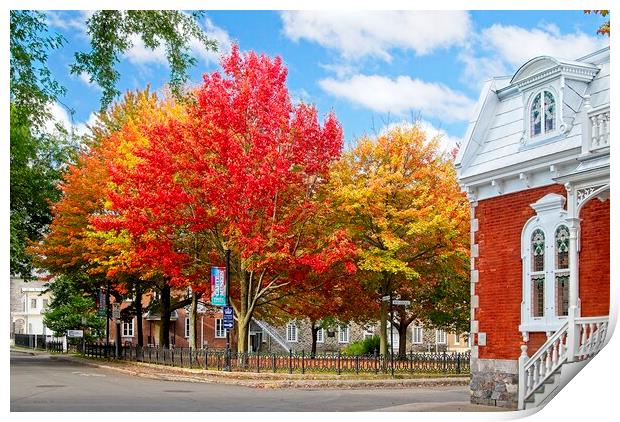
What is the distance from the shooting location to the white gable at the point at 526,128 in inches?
675

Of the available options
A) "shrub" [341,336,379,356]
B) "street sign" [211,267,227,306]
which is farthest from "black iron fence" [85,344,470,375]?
"shrub" [341,336,379,356]

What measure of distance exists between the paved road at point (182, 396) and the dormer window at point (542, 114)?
5613 millimetres

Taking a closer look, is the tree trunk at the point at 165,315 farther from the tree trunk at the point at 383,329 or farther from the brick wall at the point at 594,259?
the brick wall at the point at 594,259

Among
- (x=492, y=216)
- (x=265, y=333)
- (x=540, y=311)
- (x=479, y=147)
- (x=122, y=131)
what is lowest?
(x=265, y=333)

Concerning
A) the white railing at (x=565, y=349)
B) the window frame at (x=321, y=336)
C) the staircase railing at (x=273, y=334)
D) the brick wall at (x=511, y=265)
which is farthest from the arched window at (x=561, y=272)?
the window frame at (x=321, y=336)

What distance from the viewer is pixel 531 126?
18.2m

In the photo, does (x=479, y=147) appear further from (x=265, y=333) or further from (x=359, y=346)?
(x=265, y=333)

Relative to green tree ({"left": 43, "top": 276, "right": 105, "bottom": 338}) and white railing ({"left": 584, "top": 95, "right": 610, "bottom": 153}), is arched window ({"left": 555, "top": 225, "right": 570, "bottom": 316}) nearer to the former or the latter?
white railing ({"left": 584, "top": 95, "right": 610, "bottom": 153})

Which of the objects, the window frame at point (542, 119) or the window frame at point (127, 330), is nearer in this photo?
the window frame at point (542, 119)

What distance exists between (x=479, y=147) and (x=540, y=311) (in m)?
3.81

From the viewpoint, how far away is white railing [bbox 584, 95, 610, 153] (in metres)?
15.9

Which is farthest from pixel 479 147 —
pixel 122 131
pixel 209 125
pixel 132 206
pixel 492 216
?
pixel 122 131

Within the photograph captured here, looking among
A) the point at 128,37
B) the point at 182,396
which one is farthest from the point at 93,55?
the point at 182,396

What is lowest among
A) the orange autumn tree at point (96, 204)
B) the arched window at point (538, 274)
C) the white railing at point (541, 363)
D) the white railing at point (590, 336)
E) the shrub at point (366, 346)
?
the shrub at point (366, 346)
